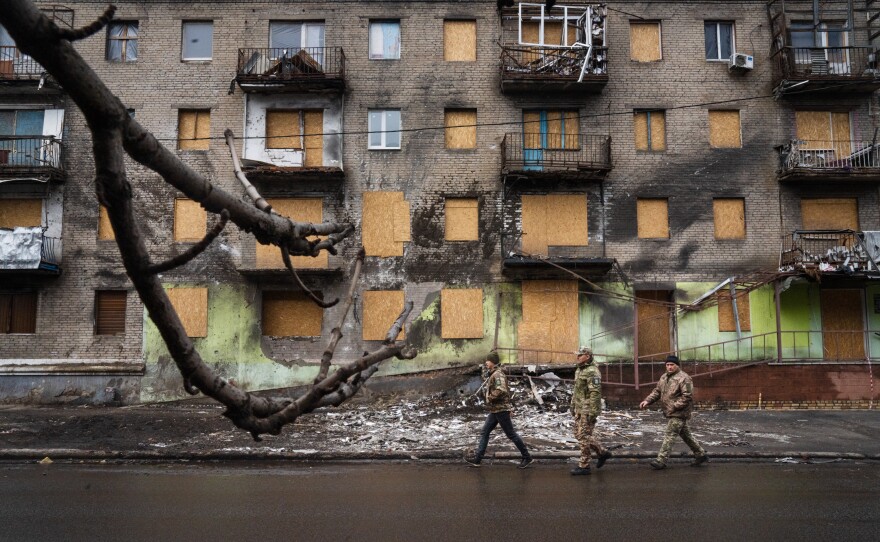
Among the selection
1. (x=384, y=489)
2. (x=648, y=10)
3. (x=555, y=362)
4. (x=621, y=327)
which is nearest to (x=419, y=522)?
(x=384, y=489)

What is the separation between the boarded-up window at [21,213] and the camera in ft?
69.2

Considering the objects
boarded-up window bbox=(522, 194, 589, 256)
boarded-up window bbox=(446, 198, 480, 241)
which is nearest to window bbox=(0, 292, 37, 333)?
boarded-up window bbox=(446, 198, 480, 241)

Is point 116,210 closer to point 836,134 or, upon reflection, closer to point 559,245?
point 559,245

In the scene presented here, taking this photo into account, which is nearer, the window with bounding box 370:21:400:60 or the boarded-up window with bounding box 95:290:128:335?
the boarded-up window with bounding box 95:290:128:335

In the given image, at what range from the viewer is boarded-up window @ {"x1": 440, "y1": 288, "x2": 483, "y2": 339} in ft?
67.9

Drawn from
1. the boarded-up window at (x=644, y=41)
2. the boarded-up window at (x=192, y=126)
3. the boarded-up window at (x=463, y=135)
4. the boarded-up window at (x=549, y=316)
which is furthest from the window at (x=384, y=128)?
the boarded-up window at (x=644, y=41)

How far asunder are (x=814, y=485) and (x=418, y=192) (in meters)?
14.3

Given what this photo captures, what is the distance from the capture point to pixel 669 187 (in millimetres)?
21391

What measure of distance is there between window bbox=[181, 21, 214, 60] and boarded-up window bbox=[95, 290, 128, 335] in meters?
8.32

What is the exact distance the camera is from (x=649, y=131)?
2162 cm

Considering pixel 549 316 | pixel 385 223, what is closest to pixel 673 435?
pixel 549 316

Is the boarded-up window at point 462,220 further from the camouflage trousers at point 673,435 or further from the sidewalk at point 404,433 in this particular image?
the camouflage trousers at point 673,435

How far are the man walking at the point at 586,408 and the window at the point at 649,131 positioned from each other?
503 inches

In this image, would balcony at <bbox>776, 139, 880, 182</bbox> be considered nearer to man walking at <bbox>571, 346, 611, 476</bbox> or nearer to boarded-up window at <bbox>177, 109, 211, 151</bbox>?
man walking at <bbox>571, 346, 611, 476</bbox>
